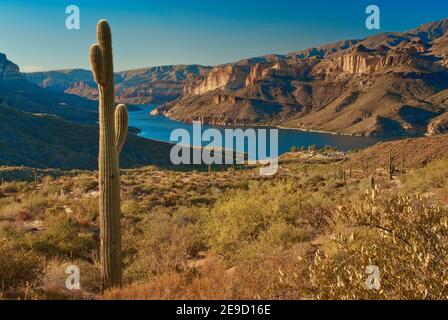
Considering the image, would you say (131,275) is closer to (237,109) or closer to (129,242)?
(129,242)

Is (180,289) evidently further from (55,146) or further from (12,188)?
(55,146)

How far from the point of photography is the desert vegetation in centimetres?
492

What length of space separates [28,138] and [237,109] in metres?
147

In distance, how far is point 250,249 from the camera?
345 inches

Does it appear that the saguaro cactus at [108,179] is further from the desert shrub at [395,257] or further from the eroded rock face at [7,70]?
the eroded rock face at [7,70]

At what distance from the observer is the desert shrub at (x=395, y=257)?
178 inches

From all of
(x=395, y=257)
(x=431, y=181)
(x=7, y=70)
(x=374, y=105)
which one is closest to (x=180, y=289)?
(x=395, y=257)

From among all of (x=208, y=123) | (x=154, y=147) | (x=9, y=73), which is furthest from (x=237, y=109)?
(x=154, y=147)

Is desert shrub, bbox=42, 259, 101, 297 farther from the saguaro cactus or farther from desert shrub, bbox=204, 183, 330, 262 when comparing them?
desert shrub, bbox=204, 183, 330, 262

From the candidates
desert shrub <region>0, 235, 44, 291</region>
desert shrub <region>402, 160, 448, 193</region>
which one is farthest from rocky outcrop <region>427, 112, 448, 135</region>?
desert shrub <region>0, 235, 44, 291</region>

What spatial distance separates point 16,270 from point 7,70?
201 m

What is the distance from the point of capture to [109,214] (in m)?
7.57

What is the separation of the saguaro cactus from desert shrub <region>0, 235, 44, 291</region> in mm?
1175

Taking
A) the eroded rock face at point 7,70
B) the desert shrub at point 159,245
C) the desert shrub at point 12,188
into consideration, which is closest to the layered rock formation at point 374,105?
the eroded rock face at point 7,70
